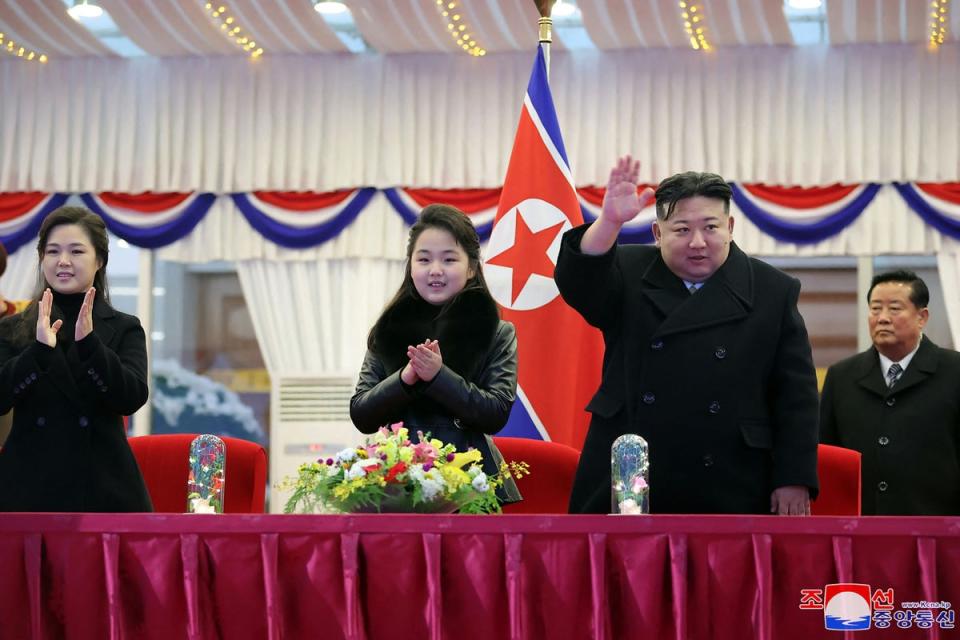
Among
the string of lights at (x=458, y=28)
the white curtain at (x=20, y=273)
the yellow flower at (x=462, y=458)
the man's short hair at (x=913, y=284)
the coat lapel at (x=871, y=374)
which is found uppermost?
the string of lights at (x=458, y=28)

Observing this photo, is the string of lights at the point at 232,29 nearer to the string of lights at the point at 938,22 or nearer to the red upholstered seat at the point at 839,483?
the string of lights at the point at 938,22

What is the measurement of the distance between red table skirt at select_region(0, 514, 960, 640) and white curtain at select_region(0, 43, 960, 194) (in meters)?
4.95

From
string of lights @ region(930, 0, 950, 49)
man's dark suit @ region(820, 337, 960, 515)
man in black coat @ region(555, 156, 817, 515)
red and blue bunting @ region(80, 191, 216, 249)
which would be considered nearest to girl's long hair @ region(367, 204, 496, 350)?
man in black coat @ region(555, 156, 817, 515)

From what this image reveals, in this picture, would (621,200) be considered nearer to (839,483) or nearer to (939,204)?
(839,483)

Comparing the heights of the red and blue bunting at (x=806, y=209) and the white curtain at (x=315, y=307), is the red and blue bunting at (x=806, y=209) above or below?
above

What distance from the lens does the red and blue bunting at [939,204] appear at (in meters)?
6.77

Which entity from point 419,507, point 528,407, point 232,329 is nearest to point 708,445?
point 419,507

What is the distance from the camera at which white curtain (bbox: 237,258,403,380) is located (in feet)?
24.3

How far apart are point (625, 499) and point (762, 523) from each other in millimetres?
361

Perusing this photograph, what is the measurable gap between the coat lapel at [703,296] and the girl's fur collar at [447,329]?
0.43 meters

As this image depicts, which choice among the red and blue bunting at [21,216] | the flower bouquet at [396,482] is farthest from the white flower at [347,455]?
the red and blue bunting at [21,216]

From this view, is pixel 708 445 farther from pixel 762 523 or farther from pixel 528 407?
pixel 528 407

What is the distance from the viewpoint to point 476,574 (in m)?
2.33

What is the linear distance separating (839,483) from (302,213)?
14.9 ft
